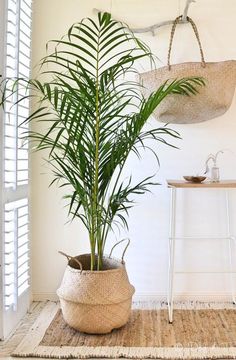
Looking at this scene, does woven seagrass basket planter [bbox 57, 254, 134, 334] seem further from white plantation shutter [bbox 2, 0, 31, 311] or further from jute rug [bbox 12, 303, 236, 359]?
white plantation shutter [bbox 2, 0, 31, 311]

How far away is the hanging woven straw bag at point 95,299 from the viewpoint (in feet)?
7.39

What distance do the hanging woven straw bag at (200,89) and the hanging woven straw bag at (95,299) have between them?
1110 mm

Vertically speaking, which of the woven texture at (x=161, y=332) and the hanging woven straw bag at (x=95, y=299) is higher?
the hanging woven straw bag at (x=95, y=299)

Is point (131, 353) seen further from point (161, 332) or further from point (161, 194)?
point (161, 194)

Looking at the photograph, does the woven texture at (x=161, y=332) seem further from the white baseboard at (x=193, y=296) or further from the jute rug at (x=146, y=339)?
the white baseboard at (x=193, y=296)

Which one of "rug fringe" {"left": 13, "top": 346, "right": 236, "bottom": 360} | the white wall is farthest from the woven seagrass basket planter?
the white wall

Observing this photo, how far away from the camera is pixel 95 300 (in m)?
2.24

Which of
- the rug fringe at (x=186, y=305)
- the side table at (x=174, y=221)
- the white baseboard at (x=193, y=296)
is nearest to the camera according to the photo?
the side table at (x=174, y=221)

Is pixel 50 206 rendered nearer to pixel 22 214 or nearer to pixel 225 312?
pixel 22 214

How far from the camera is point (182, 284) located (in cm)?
292

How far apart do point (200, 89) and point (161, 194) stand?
821 mm

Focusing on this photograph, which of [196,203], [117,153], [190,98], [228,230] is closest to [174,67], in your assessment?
[190,98]

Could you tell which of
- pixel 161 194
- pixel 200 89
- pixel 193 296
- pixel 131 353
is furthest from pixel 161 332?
pixel 200 89

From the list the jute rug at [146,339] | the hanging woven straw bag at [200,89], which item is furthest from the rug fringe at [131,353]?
the hanging woven straw bag at [200,89]
